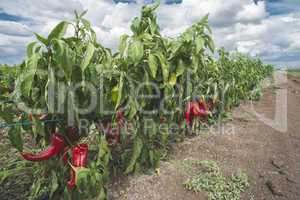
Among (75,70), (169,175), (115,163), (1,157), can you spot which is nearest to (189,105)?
(169,175)

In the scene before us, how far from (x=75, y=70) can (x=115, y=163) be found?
96cm

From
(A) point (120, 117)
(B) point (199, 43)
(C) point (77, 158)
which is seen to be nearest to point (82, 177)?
(C) point (77, 158)

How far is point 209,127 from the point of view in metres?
3.31

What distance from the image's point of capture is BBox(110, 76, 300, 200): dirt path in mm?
1944

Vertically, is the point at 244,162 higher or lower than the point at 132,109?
lower

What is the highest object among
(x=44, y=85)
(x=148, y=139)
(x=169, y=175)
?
(x=44, y=85)

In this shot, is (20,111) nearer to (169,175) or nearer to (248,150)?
(169,175)

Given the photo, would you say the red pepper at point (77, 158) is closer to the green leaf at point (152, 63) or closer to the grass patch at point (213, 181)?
the green leaf at point (152, 63)

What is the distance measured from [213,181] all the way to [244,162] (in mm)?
514

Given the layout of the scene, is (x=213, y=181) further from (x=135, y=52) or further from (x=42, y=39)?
(x=42, y=39)

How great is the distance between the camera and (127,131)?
203 centimetres

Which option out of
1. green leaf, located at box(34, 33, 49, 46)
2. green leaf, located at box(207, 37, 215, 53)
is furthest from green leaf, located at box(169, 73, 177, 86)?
green leaf, located at box(34, 33, 49, 46)

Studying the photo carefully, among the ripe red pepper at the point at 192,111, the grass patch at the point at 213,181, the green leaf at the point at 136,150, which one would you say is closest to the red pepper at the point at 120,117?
the green leaf at the point at 136,150

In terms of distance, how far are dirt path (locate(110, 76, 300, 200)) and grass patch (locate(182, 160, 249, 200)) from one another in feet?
0.19
